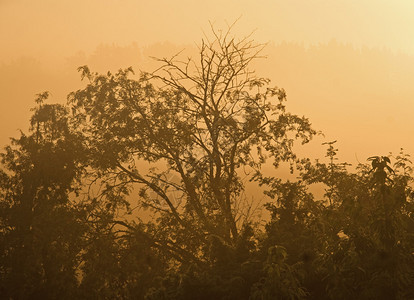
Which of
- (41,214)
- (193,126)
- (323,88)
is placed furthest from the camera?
(323,88)

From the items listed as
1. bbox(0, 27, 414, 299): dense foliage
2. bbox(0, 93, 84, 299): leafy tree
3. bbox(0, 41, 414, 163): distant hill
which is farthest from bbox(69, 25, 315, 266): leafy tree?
bbox(0, 41, 414, 163): distant hill

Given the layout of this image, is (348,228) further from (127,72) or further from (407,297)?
(127,72)

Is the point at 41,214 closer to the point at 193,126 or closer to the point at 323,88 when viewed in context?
the point at 193,126

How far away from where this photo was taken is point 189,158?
53.7 ft

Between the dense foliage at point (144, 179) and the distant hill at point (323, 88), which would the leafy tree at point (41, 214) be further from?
the distant hill at point (323, 88)

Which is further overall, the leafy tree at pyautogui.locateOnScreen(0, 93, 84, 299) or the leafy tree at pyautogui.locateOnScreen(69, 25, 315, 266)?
the leafy tree at pyautogui.locateOnScreen(69, 25, 315, 266)

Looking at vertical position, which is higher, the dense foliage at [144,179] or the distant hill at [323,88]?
the distant hill at [323,88]

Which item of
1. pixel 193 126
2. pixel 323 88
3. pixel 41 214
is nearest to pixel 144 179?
pixel 193 126

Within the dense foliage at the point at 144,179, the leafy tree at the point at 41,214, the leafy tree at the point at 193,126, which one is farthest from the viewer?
the leafy tree at the point at 193,126

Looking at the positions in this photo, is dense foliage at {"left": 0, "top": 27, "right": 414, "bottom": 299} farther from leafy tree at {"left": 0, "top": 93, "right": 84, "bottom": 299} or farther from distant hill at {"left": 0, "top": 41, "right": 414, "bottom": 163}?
distant hill at {"left": 0, "top": 41, "right": 414, "bottom": 163}

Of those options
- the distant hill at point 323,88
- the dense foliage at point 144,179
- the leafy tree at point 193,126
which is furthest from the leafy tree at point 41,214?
the distant hill at point 323,88

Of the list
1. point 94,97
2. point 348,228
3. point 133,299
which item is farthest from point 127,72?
point 348,228

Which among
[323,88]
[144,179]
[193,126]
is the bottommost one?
[144,179]

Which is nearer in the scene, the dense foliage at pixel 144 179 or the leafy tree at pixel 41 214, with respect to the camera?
the leafy tree at pixel 41 214
